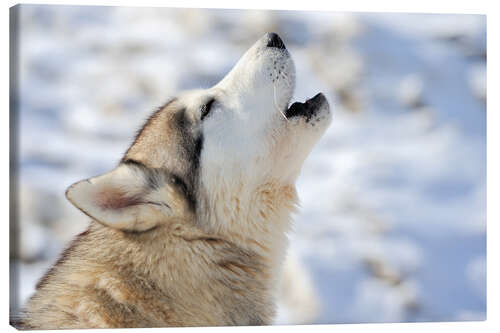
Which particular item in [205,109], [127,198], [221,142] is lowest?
[127,198]

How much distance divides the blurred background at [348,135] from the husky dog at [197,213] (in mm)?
1193

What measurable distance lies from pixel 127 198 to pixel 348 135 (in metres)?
2.43

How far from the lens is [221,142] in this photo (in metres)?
3.61

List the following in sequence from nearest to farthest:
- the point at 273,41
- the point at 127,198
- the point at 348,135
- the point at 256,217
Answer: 1. the point at 127,198
2. the point at 256,217
3. the point at 273,41
4. the point at 348,135

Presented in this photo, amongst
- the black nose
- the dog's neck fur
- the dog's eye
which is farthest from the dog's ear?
the black nose

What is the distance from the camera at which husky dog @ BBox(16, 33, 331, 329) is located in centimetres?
332

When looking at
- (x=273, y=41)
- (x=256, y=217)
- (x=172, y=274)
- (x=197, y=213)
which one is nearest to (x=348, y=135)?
(x=273, y=41)

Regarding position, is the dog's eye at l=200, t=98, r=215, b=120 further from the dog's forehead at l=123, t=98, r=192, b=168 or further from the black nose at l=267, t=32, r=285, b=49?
the black nose at l=267, t=32, r=285, b=49

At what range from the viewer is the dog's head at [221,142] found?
3.39 meters

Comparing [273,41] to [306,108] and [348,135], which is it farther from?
[348,135]

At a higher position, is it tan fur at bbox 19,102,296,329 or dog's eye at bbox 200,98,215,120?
dog's eye at bbox 200,98,215,120

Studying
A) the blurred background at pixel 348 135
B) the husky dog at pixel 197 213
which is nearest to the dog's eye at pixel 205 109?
the husky dog at pixel 197 213

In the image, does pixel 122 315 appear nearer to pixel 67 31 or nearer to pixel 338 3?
pixel 67 31

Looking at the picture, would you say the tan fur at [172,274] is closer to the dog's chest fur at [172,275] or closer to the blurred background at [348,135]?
the dog's chest fur at [172,275]
